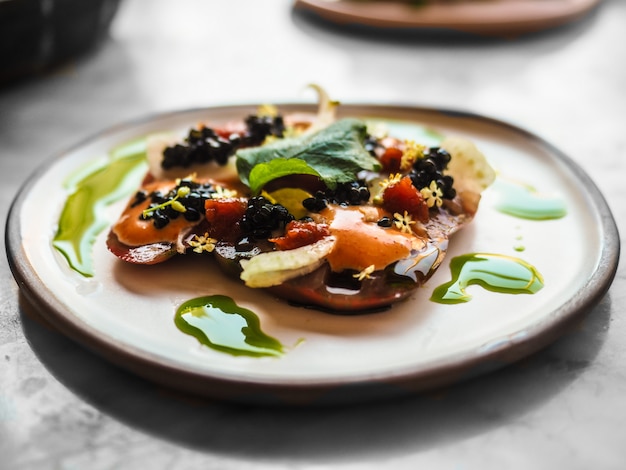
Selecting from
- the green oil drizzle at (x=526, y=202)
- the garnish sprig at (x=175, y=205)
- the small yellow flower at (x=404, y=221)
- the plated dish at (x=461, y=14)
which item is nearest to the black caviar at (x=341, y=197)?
the small yellow flower at (x=404, y=221)

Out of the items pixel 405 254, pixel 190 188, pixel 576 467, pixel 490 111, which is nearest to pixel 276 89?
pixel 490 111

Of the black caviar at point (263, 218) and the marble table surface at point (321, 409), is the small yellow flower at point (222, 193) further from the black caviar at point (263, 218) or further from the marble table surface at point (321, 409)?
the marble table surface at point (321, 409)

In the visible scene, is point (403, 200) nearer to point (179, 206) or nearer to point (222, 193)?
point (222, 193)

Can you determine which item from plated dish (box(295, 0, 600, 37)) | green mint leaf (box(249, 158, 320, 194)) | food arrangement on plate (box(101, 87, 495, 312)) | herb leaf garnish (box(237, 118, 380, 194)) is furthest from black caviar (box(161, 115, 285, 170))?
plated dish (box(295, 0, 600, 37))

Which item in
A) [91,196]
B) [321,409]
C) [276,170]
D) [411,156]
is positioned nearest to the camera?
[321,409]

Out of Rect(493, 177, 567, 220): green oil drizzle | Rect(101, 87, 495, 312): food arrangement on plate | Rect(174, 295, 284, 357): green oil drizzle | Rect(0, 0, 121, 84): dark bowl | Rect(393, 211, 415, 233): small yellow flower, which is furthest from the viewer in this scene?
Rect(0, 0, 121, 84): dark bowl

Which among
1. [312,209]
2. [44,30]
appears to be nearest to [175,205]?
[312,209]

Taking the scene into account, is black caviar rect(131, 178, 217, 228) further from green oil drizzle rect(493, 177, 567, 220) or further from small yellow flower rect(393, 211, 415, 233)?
green oil drizzle rect(493, 177, 567, 220)

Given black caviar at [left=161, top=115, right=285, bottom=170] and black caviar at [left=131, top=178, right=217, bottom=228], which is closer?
black caviar at [left=131, top=178, right=217, bottom=228]
